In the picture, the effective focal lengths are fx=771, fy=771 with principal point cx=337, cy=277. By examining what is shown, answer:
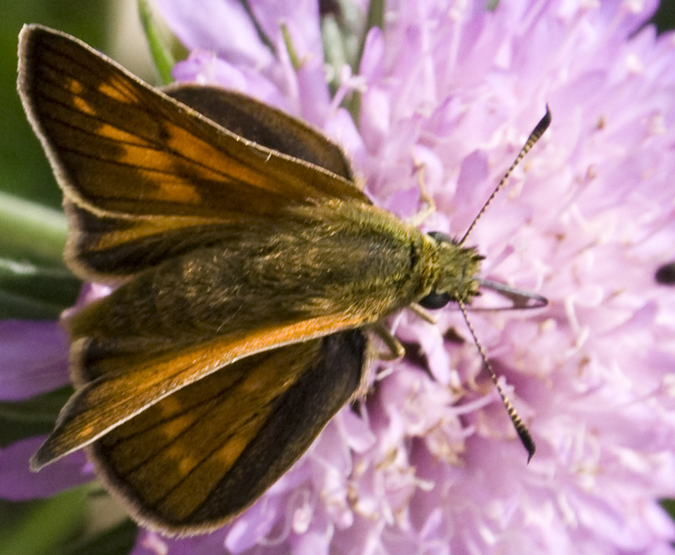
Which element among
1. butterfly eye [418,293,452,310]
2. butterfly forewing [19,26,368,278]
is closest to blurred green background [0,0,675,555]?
butterfly forewing [19,26,368,278]

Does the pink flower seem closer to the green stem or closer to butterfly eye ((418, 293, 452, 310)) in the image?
butterfly eye ((418, 293, 452, 310))

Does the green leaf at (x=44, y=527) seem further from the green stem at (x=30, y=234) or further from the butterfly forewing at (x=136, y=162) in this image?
the butterfly forewing at (x=136, y=162)

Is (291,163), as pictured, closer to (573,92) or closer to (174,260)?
(174,260)

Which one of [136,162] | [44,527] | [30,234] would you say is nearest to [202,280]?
[136,162]

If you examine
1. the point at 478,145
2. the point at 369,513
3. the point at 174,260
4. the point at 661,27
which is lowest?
the point at 369,513

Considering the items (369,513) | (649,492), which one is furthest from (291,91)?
(649,492)

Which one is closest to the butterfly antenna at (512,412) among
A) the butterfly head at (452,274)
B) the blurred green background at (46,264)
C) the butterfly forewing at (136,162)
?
the butterfly head at (452,274)

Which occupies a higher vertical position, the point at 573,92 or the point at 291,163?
the point at 573,92

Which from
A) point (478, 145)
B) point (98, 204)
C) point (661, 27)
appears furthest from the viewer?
point (661, 27)
